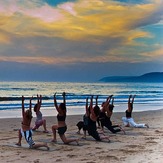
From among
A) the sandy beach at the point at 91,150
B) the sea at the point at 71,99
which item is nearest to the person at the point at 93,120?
the sandy beach at the point at 91,150

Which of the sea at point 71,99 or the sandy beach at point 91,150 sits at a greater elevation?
the sea at point 71,99

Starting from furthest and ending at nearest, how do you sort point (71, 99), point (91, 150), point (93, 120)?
point (71, 99) → point (93, 120) → point (91, 150)

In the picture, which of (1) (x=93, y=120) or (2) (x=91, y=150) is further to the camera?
(1) (x=93, y=120)

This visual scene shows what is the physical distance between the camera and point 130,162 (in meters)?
7.23

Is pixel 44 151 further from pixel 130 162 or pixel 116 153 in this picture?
pixel 130 162

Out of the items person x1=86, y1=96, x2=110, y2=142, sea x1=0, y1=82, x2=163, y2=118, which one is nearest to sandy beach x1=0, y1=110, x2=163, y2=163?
person x1=86, y1=96, x2=110, y2=142

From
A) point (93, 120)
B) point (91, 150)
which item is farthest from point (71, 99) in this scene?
point (91, 150)

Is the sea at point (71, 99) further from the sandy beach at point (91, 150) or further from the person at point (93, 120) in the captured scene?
the person at point (93, 120)

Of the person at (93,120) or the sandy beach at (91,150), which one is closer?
the sandy beach at (91,150)

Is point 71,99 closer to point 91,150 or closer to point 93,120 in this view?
point 93,120

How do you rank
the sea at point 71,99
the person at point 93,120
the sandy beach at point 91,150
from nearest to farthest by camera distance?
1. the sandy beach at point 91,150
2. the person at point 93,120
3. the sea at point 71,99

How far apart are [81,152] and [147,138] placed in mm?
3088

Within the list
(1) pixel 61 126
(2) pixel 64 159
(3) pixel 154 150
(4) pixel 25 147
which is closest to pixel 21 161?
(2) pixel 64 159

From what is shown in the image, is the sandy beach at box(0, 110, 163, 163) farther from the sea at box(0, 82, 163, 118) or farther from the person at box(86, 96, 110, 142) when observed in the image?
the sea at box(0, 82, 163, 118)
